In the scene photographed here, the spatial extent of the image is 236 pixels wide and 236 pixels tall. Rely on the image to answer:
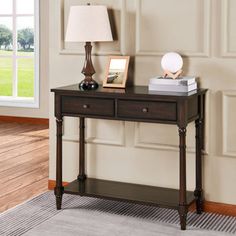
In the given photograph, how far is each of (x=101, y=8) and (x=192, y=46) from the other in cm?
60

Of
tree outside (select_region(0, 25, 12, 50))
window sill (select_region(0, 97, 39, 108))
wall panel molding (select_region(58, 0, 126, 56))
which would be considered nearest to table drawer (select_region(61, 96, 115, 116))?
wall panel molding (select_region(58, 0, 126, 56))

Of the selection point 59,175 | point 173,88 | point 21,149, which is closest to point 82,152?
point 59,175

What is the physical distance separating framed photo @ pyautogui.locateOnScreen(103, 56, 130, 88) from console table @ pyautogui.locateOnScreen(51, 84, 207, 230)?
7cm

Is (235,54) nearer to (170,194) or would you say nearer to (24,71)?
(170,194)

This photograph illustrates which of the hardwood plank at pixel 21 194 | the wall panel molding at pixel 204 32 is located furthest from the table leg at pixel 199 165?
the hardwood plank at pixel 21 194

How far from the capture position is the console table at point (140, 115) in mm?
3086

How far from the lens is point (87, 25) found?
331 centimetres

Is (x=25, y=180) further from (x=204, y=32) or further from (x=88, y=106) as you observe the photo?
(x=204, y=32)

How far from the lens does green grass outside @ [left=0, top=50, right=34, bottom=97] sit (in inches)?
264

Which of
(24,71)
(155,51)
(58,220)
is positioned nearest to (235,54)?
(155,51)

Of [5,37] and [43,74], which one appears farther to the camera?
[5,37]

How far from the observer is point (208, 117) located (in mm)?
3395

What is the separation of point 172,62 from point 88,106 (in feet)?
1.83

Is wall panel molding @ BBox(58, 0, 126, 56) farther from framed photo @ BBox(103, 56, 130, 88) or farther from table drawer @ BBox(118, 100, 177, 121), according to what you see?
table drawer @ BBox(118, 100, 177, 121)
